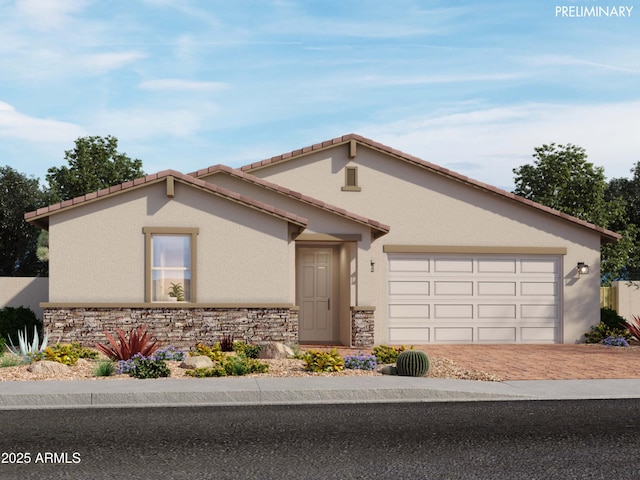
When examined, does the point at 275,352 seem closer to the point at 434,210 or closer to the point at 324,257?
the point at 324,257

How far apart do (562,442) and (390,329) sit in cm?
1302

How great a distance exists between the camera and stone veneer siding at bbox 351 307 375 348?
20.4m

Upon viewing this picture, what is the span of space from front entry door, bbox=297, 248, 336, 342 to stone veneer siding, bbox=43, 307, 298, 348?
281 cm

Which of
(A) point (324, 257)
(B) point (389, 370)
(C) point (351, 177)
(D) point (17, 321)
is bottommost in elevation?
(B) point (389, 370)

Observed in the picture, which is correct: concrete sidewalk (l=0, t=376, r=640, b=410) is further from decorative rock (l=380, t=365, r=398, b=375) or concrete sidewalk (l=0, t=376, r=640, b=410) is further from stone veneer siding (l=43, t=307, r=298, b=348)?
stone veneer siding (l=43, t=307, r=298, b=348)

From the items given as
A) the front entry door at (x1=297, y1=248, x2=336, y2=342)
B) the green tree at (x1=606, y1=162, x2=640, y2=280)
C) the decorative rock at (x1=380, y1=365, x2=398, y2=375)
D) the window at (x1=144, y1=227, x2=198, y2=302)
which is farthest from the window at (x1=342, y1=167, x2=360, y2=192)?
the green tree at (x1=606, y1=162, x2=640, y2=280)

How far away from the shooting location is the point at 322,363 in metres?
14.4

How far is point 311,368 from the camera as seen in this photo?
14.5 m

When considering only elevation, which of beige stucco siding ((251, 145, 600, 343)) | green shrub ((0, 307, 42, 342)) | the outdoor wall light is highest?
beige stucco siding ((251, 145, 600, 343))

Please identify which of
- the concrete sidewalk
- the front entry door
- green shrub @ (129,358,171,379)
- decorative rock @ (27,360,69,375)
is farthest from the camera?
the front entry door

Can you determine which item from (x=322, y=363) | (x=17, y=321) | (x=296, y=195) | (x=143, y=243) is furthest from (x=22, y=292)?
(x=322, y=363)

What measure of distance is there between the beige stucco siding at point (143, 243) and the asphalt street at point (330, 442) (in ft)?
25.2

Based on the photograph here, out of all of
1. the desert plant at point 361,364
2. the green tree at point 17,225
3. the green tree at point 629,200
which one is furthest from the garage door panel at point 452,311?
the green tree at point 17,225

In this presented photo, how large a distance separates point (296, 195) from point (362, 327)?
3.79 m
